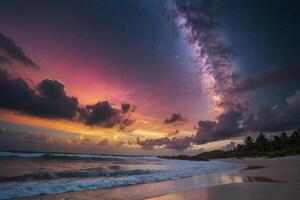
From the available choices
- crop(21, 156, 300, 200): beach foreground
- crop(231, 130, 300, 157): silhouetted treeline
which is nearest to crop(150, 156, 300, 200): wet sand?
crop(21, 156, 300, 200): beach foreground

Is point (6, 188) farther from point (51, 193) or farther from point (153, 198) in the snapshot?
point (153, 198)

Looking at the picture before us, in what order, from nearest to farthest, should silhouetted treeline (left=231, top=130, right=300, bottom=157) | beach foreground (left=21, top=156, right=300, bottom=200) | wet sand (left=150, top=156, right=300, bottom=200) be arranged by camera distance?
wet sand (left=150, top=156, right=300, bottom=200) < beach foreground (left=21, top=156, right=300, bottom=200) < silhouetted treeline (left=231, top=130, right=300, bottom=157)

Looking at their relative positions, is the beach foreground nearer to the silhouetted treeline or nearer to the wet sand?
the wet sand

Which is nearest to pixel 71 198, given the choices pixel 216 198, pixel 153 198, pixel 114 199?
pixel 114 199

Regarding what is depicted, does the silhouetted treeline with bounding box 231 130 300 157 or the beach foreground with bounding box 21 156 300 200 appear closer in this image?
the beach foreground with bounding box 21 156 300 200

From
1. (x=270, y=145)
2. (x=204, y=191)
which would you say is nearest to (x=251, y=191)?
(x=204, y=191)

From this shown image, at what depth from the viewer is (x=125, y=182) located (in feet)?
57.9

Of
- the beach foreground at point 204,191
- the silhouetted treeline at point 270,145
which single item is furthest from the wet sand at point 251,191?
the silhouetted treeline at point 270,145

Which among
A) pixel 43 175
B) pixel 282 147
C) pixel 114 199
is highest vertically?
pixel 282 147

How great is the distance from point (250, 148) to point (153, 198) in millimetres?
107988

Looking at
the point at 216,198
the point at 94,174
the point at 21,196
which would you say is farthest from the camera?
the point at 94,174

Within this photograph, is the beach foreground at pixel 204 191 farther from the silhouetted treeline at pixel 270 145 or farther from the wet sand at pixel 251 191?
the silhouetted treeline at pixel 270 145

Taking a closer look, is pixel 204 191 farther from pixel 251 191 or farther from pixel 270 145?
pixel 270 145

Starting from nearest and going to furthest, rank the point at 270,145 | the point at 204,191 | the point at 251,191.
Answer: the point at 251,191, the point at 204,191, the point at 270,145
